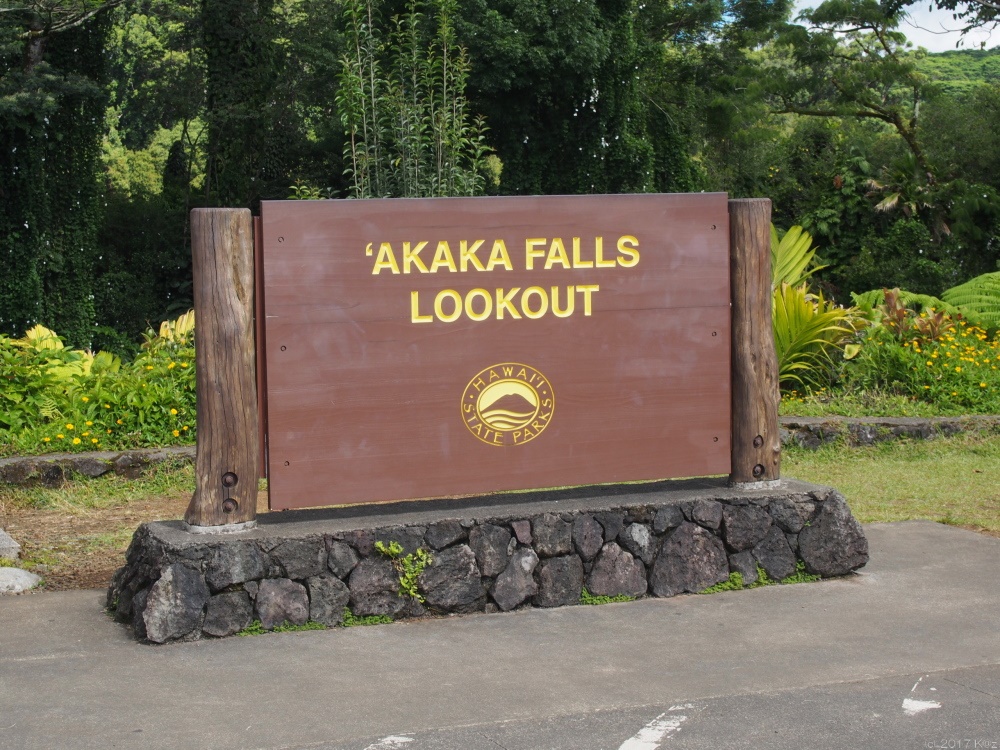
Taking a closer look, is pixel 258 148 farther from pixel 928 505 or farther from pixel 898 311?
pixel 928 505

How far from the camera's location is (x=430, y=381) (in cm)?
523

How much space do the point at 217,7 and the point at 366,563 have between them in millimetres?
13452

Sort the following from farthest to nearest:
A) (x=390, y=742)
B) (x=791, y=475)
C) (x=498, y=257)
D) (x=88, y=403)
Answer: (x=88, y=403) < (x=791, y=475) < (x=498, y=257) < (x=390, y=742)

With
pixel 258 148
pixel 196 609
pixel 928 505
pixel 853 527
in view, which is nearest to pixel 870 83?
pixel 258 148

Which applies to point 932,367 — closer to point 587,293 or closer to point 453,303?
point 587,293

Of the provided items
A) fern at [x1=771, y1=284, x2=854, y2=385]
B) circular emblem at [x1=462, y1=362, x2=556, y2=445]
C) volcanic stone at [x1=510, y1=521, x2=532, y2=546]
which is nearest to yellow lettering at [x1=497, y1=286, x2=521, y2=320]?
circular emblem at [x1=462, y1=362, x2=556, y2=445]

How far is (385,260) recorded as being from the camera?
5137mm

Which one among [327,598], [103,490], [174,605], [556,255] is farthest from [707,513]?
[103,490]

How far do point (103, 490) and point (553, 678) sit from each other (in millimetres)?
4435

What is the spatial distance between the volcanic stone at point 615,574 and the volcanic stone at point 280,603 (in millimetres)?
1312

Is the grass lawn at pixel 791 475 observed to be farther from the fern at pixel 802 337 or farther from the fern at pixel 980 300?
the fern at pixel 980 300

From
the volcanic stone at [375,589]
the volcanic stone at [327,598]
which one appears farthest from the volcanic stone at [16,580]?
the volcanic stone at [375,589]

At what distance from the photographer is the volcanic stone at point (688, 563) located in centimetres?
547

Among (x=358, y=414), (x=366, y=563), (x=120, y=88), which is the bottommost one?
(x=366, y=563)
